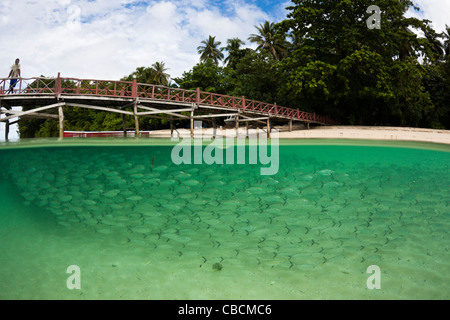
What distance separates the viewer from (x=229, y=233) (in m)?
6.28

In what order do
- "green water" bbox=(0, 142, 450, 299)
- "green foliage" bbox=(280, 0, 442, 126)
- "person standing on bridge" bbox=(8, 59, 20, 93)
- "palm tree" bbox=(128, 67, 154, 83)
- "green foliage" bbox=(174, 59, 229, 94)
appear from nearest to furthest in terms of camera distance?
1. "green water" bbox=(0, 142, 450, 299)
2. "person standing on bridge" bbox=(8, 59, 20, 93)
3. "green foliage" bbox=(280, 0, 442, 126)
4. "green foliage" bbox=(174, 59, 229, 94)
5. "palm tree" bbox=(128, 67, 154, 83)

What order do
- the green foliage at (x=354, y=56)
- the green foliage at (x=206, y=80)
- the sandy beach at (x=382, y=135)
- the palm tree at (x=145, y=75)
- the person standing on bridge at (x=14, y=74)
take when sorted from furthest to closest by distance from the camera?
the palm tree at (x=145, y=75)
the green foliage at (x=206, y=80)
the green foliage at (x=354, y=56)
the sandy beach at (x=382, y=135)
the person standing on bridge at (x=14, y=74)

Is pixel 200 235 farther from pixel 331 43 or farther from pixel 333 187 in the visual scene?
pixel 331 43

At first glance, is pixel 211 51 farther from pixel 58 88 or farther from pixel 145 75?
pixel 58 88

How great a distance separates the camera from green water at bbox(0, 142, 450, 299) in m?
4.39

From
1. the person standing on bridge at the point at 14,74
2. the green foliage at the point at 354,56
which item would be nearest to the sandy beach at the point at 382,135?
the green foliage at the point at 354,56

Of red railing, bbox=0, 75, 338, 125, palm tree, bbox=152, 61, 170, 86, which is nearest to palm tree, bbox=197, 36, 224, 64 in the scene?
palm tree, bbox=152, 61, 170, 86

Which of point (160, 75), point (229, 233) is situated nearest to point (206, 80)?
point (160, 75)

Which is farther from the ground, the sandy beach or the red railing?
the red railing

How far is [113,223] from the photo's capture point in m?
7.01

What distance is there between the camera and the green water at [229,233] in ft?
14.4

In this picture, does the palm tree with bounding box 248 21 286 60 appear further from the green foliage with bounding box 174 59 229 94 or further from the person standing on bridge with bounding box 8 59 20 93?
the person standing on bridge with bounding box 8 59 20 93

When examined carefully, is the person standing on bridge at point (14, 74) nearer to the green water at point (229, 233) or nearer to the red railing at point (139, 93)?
the red railing at point (139, 93)
